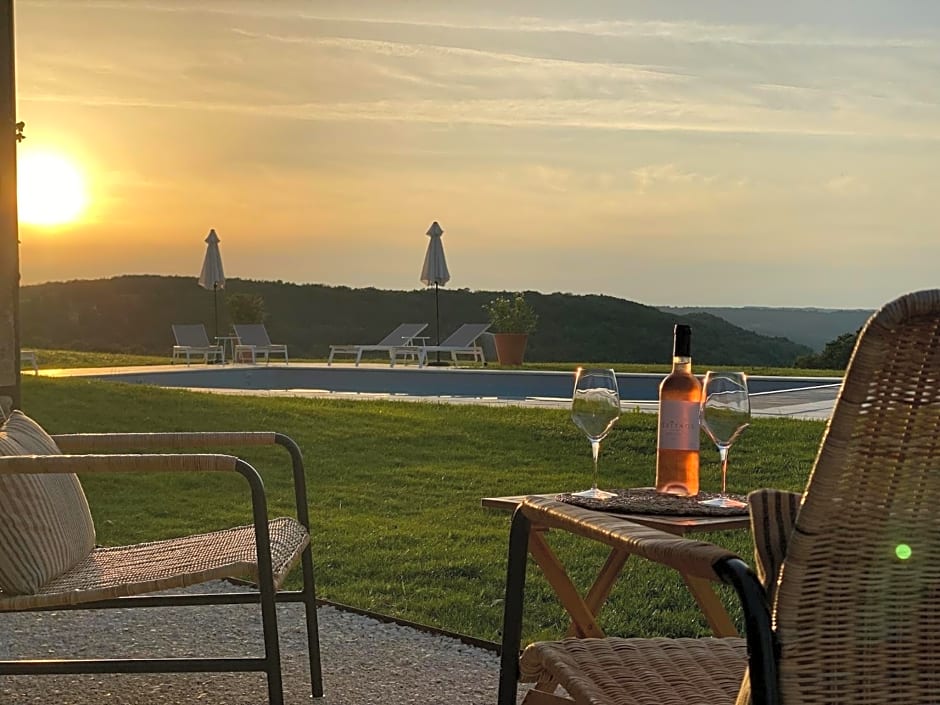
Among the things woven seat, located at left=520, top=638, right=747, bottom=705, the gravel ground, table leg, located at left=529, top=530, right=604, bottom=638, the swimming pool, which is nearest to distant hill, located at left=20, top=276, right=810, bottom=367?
the swimming pool

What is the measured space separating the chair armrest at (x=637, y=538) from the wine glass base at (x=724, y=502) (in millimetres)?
320

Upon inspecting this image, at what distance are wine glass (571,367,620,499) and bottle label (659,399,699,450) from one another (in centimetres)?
9

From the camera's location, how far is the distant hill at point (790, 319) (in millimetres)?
29367

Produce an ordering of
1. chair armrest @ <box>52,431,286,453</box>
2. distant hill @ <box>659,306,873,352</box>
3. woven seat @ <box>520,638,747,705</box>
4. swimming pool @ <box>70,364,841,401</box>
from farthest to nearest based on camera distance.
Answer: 1. distant hill @ <box>659,306,873,352</box>
2. swimming pool @ <box>70,364,841,401</box>
3. chair armrest @ <box>52,431,286,453</box>
4. woven seat @ <box>520,638,747,705</box>

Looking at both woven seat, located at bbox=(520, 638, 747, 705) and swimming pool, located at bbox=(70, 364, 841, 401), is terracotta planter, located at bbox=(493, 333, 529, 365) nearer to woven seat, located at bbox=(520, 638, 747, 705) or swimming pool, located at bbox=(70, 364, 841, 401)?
swimming pool, located at bbox=(70, 364, 841, 401)

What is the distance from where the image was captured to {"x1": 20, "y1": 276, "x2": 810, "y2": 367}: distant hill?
93.9ft

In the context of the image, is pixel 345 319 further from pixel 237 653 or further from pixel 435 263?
pixel 237 653

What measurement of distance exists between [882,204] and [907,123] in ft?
6.77

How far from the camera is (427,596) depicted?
12.3ft

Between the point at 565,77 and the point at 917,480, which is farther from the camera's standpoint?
the point at 565,77

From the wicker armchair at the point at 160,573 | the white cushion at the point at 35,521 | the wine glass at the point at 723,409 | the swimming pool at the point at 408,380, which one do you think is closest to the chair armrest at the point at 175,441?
the white cushion at the point at 35,521

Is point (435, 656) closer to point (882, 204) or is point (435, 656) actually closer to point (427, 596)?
point (427, 596)

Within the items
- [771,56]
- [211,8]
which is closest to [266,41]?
[211,8]

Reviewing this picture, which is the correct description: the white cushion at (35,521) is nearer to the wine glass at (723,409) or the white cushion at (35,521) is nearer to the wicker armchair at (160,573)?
the wicker armchair at (160,573)
